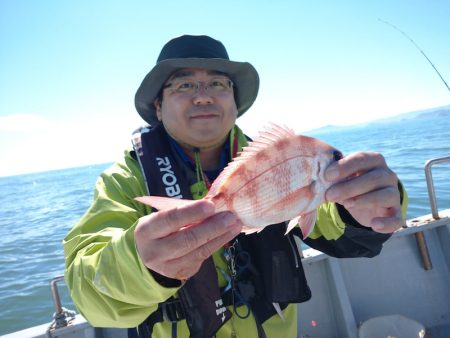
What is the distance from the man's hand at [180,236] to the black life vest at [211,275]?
2.53 feet

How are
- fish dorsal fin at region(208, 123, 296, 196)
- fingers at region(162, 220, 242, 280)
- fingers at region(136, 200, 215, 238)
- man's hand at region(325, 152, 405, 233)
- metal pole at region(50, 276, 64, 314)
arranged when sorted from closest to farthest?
fingers at region(136, 200, 215, 238)
fingers at region(162, 220, 242, 280)
man's hand at region(325, 152, 405, 233)
fish dorsal fin at region(208, 123, 296, 196)
metal pole at region(50, 276, 64, 314)

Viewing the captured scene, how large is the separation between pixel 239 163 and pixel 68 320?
2.77 meters

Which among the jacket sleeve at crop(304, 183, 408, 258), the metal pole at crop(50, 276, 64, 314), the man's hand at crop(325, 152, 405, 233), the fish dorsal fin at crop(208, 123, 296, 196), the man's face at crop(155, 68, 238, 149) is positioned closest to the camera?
the man's hand at crop(325, 152, 405, 233)

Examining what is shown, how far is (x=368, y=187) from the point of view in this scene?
1546 mm

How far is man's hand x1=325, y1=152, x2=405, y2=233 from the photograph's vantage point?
60.8 inches

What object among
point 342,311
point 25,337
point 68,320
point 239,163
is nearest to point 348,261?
point 342,311

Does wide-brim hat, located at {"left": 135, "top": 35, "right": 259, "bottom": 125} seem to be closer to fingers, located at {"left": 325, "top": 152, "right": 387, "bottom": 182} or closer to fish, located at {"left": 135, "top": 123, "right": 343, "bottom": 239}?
fish, located at {"left": 135, "top": 123, "right": 343, "bottom": 239}

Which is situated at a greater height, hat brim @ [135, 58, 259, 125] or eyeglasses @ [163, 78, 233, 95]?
hat brim @ [135, 58, 259, 125]

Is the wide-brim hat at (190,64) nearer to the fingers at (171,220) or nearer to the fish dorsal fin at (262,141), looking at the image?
the fish dorsal fin at (262,141)

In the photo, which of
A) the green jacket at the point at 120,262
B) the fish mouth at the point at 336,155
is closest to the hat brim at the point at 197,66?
the green jacket at the point at 120,262

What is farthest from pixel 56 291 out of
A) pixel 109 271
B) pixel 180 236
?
pixel 180 236

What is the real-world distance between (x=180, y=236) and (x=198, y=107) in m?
1.25

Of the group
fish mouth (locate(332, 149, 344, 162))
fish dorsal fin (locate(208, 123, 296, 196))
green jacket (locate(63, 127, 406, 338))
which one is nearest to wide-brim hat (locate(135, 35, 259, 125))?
green jacket (locate(63, 127, 406, 338))

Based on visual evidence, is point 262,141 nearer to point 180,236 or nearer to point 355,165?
point 355,165
